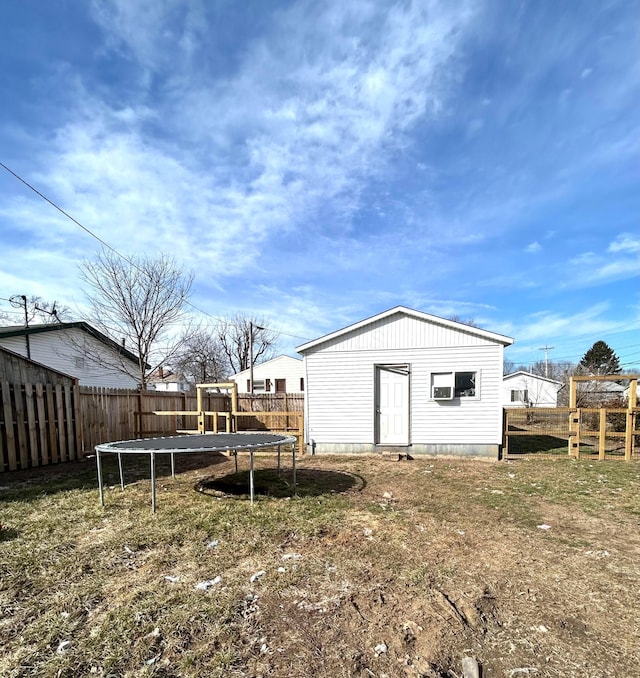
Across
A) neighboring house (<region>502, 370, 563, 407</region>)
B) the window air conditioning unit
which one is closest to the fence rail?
the window air conditioning unit

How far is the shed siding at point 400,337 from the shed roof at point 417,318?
0.23 feet

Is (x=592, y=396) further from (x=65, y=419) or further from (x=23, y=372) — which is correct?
(x=23, y=372)

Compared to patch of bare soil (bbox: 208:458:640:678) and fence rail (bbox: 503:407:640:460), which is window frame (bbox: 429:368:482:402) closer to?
fence rail (bbox: 503:407:640:460)

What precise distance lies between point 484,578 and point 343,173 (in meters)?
9.03

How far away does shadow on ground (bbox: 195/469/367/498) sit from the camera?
19.0 ft

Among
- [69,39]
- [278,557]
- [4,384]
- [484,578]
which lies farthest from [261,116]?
[484,578]

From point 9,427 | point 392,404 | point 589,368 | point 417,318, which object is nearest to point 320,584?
point 392,404

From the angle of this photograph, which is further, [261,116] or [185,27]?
[261,116]

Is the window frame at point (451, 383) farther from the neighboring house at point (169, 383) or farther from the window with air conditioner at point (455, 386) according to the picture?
the neighboring house at point (169, 383)

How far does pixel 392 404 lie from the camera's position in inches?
375

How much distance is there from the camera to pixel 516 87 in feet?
23.7

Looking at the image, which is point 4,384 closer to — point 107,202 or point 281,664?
point 107,202

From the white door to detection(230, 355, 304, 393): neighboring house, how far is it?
1636 cm

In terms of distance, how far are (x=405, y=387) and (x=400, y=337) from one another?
1304 millimetres
